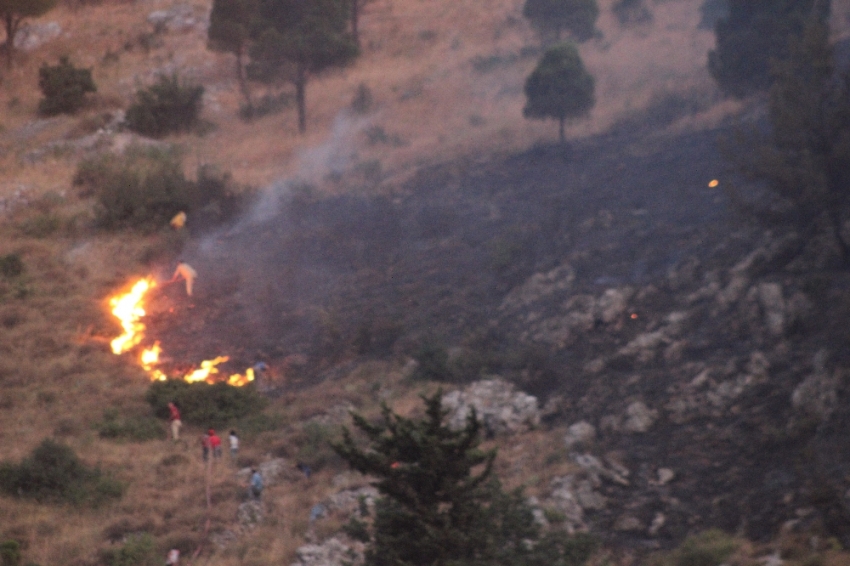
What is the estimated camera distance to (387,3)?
61.0 m

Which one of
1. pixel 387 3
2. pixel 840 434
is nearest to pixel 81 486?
pixel 840 434

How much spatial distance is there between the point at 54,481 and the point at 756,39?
34.8 m

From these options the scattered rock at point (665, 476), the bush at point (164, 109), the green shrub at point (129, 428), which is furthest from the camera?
the bush at point (164, 109)

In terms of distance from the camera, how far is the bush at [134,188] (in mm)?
32938

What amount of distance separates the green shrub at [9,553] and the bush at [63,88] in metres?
31.4

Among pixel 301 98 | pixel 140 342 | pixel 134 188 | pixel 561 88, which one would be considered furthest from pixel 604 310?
pixel 301 98

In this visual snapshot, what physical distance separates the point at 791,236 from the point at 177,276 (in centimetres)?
2081

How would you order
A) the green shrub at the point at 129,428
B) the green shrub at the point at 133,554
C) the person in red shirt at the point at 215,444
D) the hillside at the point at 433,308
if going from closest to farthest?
the green shrub at the point at 133,554
the hillside at the point at 433,308
the person in red shirt at the point at 215,444
the green shrub at the point at 129,428

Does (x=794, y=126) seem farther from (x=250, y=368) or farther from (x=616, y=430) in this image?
(x=250, y=368)

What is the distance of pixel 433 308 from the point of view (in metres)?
28.4

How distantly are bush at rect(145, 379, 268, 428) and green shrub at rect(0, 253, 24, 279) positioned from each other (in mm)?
9178

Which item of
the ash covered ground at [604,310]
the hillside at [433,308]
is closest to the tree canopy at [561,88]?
the hillside at [433,308]

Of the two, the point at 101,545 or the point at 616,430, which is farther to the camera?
the point at 616,430

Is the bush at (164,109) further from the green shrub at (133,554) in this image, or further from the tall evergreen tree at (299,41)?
the green shrub at (133,554)
